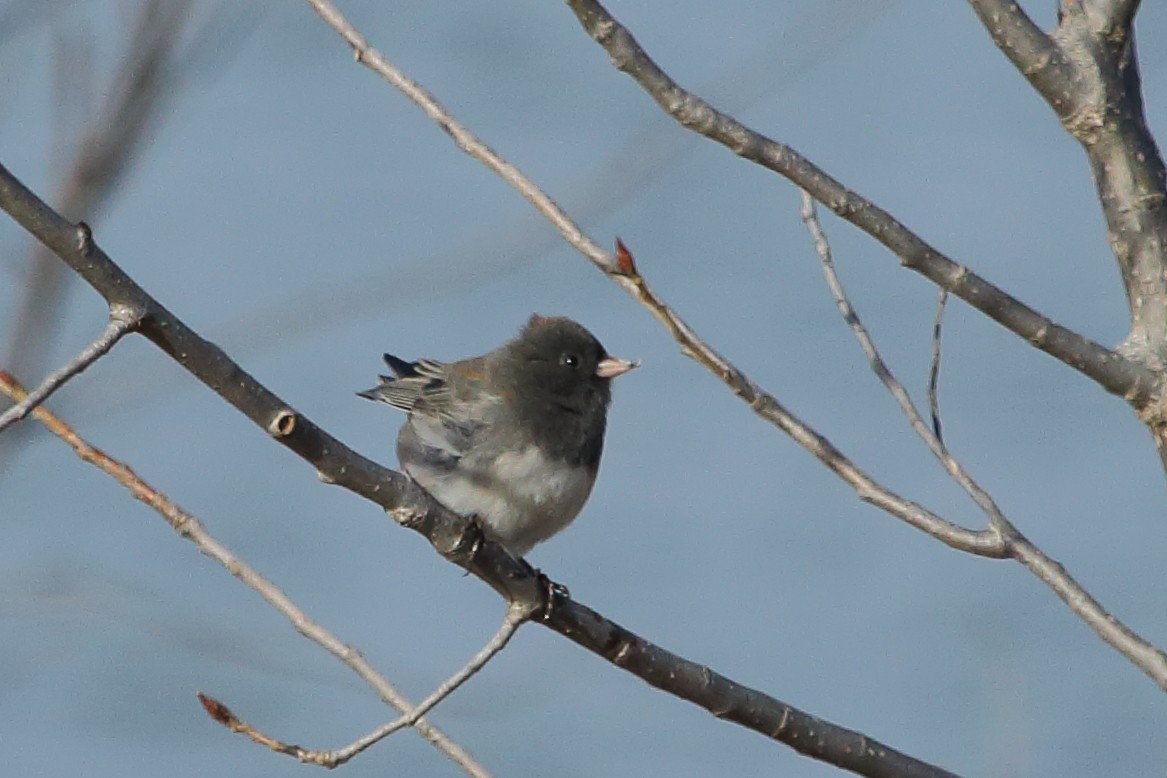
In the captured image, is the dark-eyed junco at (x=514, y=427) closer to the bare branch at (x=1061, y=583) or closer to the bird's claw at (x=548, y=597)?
the bird's claw at (x=548, y=597)

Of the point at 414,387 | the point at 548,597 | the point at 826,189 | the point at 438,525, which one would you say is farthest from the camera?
the point at 414,387

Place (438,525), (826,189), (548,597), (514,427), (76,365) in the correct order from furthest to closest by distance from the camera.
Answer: (514,427) → (548,597) → (438,525) → (826,189) → (76,365)

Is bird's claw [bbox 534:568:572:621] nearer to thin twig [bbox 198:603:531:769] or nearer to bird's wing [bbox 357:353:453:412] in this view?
thin twig [bbox 198:603:531:769]

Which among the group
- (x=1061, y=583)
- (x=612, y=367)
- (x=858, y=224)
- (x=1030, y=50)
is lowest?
(x=1061, y=583)

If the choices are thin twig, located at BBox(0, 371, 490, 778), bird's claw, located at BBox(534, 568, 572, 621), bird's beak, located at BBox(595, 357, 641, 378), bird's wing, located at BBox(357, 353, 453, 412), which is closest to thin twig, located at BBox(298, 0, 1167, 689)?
bird's claw, located at BBox(534, 568, 572, 621)

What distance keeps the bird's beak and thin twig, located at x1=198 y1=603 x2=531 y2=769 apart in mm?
1690

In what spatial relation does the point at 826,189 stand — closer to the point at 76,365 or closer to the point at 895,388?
the point at 895,388

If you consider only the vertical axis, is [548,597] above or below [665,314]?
below

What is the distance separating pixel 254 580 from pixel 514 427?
1.50 m

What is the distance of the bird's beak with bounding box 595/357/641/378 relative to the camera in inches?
135

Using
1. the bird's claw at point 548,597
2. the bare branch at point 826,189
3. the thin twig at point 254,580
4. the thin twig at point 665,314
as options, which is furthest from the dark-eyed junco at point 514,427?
the bare branch at point 826,189

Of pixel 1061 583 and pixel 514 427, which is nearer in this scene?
pixel 1061 583

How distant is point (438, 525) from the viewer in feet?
5.27

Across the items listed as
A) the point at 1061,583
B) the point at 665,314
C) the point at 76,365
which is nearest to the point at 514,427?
the point at 665,314
